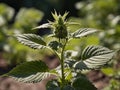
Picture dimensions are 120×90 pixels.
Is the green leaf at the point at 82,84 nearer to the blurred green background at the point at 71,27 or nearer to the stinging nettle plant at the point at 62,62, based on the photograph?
the stinging nettle plant at the point at 62,62

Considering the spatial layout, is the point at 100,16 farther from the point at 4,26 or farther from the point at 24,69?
the point at 24,69

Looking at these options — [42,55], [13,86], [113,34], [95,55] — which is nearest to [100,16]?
[113,34]

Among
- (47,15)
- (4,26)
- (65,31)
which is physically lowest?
(65,31)

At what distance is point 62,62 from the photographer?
1.87 metres

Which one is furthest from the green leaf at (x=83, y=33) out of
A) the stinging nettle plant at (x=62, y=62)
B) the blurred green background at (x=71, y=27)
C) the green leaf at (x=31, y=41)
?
the blurred green background at (x=71, y=27)

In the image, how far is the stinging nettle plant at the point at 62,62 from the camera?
1.81 meters

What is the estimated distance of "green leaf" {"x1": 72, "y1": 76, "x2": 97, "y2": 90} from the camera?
72.9 inches

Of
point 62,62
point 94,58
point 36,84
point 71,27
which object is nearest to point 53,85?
point 62,62

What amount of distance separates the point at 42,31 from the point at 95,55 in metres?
3.19

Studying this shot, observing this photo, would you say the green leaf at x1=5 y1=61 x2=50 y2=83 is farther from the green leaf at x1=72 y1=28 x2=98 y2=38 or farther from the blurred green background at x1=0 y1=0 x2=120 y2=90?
the blurred green background at x1=0 y1=0 x2=120 y2=90

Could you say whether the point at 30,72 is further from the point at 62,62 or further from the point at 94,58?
the point at 94,58

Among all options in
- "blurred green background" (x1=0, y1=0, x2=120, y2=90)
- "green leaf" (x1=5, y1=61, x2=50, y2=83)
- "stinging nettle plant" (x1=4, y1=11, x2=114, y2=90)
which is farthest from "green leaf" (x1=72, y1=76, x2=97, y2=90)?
"blurred green background" (x1=0, y1=0, x2=120, y2=90)

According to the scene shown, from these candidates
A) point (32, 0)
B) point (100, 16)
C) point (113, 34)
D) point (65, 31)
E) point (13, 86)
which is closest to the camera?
point (65, 31)

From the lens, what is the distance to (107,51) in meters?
1.85
